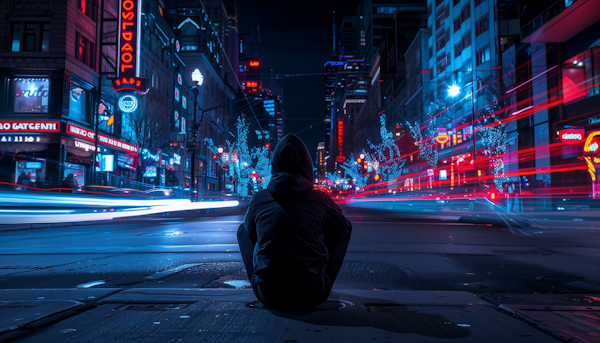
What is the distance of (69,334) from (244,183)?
6495 cm

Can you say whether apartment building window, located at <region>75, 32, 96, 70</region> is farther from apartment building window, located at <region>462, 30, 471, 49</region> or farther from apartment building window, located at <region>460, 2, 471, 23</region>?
apartment building window, located at <region>460, 2, 471, 23</region>

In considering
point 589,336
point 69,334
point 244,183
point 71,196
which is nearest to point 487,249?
point 589,336

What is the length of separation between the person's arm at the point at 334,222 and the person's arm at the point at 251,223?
61cm

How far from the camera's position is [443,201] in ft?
111

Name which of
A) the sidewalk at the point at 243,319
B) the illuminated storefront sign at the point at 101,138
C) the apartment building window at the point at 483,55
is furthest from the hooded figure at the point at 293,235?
the apartment building window at the point at 483,55

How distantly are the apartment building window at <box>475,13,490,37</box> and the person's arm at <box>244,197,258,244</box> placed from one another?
45697 millimetres

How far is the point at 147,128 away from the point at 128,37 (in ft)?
24.3

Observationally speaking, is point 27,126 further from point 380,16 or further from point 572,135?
point 380,16

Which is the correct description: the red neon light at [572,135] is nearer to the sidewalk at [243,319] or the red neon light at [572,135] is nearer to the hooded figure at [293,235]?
the sidewalk at [243,319]

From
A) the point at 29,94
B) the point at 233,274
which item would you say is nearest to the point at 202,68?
the point at 29,94

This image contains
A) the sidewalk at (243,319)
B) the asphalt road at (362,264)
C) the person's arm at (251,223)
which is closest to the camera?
the sidewalk at (243,319)

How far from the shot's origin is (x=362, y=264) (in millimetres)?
6781

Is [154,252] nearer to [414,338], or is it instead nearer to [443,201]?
[414,338]

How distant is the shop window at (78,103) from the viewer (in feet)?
91.4
